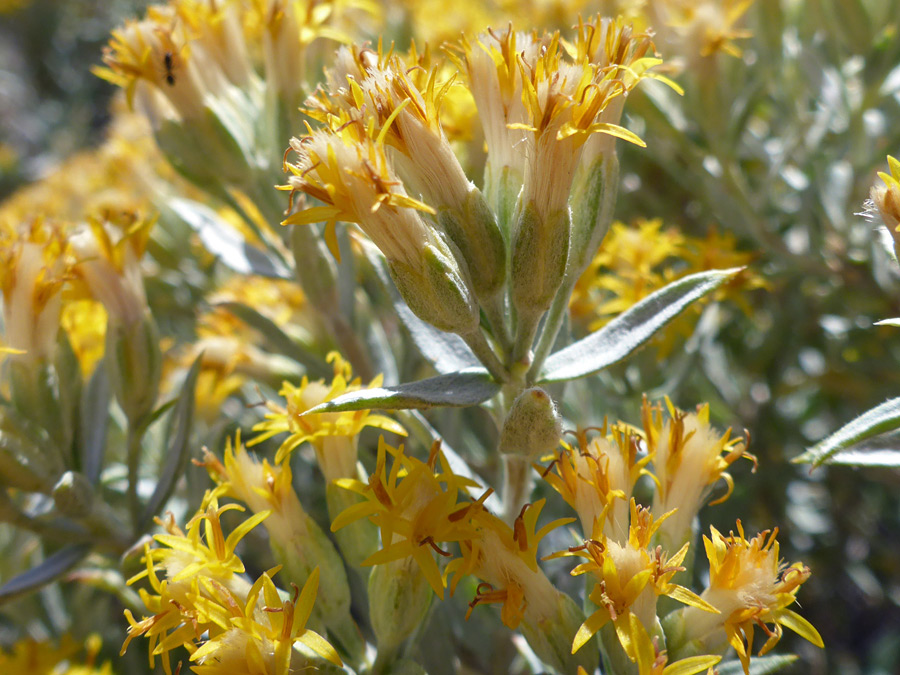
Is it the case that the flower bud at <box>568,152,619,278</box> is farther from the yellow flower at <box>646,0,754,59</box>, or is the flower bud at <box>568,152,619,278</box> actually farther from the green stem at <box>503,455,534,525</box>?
the yellow flower at <box>646,0,754,59</box>

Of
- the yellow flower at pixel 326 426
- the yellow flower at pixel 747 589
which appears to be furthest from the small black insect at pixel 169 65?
the yellow flower at pixel 747 589

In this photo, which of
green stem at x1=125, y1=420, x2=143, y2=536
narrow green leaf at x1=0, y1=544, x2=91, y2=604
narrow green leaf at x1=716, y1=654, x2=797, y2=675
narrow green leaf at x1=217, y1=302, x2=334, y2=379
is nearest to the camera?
narrow green leaf at x1=716, y1=654, x2=797, y2=675

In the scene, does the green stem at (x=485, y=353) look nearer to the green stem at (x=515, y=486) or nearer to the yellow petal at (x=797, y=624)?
the green stem at (x=515, y=486)

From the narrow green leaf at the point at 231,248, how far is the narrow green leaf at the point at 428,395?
2.96 feet

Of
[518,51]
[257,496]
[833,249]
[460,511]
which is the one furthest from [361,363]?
[833,249]

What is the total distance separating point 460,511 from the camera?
1.17 m

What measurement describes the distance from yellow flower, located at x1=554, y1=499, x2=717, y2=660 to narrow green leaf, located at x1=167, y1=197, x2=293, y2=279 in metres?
1.12

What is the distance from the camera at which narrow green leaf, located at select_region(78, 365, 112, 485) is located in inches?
64.1

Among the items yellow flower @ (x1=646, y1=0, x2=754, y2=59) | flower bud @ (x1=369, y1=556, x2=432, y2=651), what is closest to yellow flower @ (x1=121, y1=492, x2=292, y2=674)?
flower bud @ (x1=369, y1=556, x2=432, y2=651)

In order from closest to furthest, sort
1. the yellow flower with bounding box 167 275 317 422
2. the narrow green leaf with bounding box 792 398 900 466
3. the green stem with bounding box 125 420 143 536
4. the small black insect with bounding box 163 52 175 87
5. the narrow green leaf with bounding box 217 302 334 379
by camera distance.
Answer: the narrow green leaf with bounding box 792 398 900 466 → the green stem with bounding box 125 420 143 536 → the small black insect with bounding box 163 52 175 87 → the narrow green leaf with bounding box 217 302 334 379 → the yellow flower with bounding box 167 275 317 422

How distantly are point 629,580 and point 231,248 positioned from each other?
1.35m

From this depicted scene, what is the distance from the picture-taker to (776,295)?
98.5 inches

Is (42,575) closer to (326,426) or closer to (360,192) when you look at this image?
(326,426)

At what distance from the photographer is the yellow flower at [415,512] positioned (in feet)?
3.76
